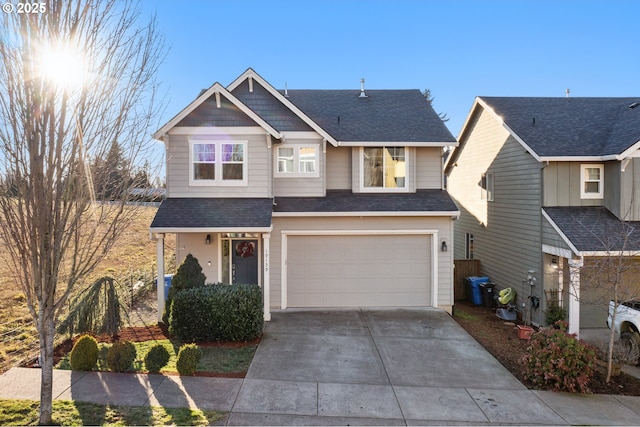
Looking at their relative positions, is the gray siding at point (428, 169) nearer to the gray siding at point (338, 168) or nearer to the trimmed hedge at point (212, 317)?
the gray siding at point (338, 168)

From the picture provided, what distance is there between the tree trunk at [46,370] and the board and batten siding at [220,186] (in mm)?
7132

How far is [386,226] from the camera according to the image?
1327 cm

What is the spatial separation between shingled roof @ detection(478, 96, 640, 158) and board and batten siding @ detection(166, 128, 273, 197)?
8367 mm

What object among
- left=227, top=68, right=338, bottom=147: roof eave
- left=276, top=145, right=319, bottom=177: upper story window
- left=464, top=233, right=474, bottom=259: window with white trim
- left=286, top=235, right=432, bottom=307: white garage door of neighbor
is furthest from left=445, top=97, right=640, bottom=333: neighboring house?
left=276, top=145, right=319, bottom=177: upper story window

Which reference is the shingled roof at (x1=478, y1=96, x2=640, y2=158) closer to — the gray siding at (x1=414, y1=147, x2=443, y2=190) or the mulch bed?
the gray siding at (x1=414, y1=147, x2=443, y2=190)

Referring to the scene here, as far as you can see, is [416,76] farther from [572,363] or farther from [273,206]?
[572,363]

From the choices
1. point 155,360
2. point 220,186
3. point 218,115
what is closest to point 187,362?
point 155,360

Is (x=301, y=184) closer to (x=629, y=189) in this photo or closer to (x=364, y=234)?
(x=364, y=234)

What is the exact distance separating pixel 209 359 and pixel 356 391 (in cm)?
334

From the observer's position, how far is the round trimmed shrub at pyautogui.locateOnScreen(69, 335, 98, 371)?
7.83 m

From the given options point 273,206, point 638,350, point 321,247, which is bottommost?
point 638,350

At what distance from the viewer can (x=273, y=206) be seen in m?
12.9

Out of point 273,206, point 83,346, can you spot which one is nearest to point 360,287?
point 273,206

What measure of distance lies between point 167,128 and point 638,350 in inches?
533
